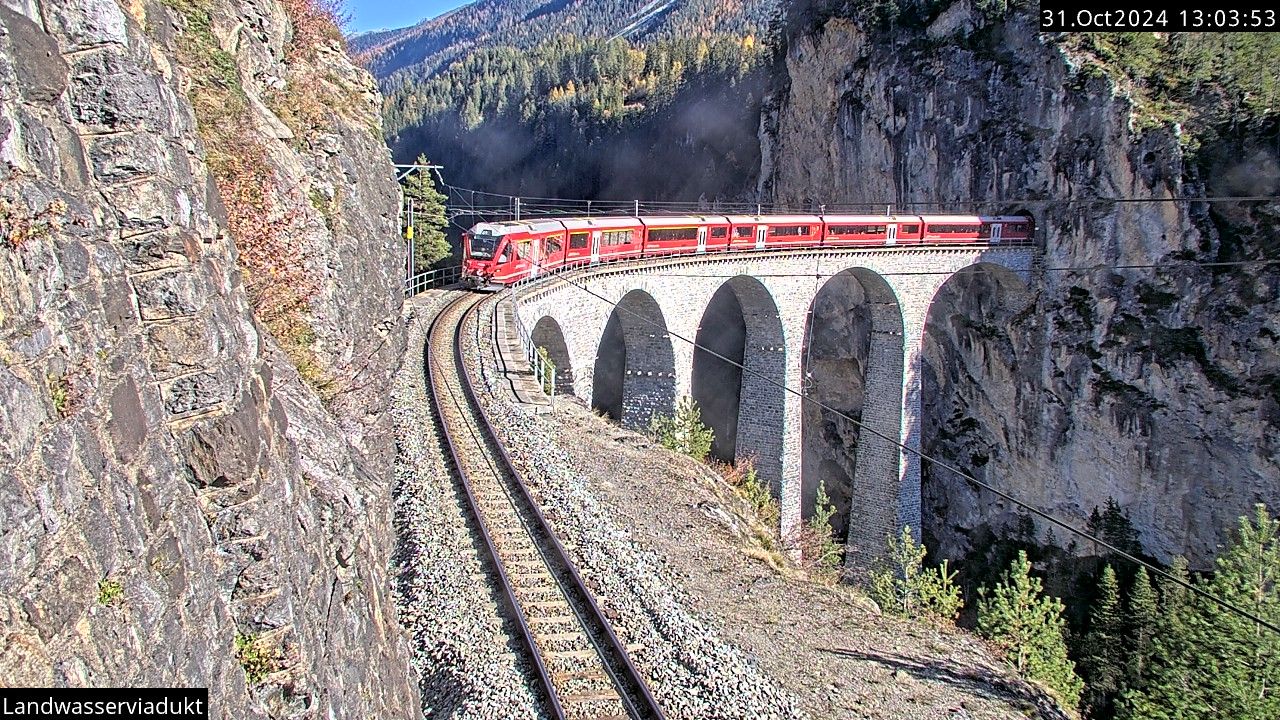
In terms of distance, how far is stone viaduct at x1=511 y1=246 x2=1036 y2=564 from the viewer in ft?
82.3

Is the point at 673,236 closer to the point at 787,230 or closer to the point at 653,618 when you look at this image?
the point at 787,230

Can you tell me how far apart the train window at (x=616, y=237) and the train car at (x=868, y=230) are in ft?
25.9

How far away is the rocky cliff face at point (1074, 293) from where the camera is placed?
3155 cm

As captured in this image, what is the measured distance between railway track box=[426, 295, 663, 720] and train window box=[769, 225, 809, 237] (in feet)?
53.9

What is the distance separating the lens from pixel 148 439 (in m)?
5.21

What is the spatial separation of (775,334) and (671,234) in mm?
5540

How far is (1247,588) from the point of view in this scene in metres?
18.1

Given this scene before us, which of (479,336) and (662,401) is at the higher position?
(479,336)

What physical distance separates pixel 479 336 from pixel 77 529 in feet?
55.1

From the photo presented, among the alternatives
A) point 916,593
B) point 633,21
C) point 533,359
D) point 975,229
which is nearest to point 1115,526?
point 975,229

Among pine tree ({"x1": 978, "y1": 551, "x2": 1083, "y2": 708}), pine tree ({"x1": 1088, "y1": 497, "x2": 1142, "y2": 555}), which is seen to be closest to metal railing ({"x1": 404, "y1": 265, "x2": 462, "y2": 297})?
pine tree ({"x1": 978, "y1": 551, "x2": 1083, "y2": 708})

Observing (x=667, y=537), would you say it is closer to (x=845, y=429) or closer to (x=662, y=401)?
(x=662, y=401)

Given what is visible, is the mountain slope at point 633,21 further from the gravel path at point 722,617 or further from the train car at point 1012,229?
the gravel path at point 722,617

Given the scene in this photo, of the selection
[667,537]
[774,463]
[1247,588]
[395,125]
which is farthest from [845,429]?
[395,125]
